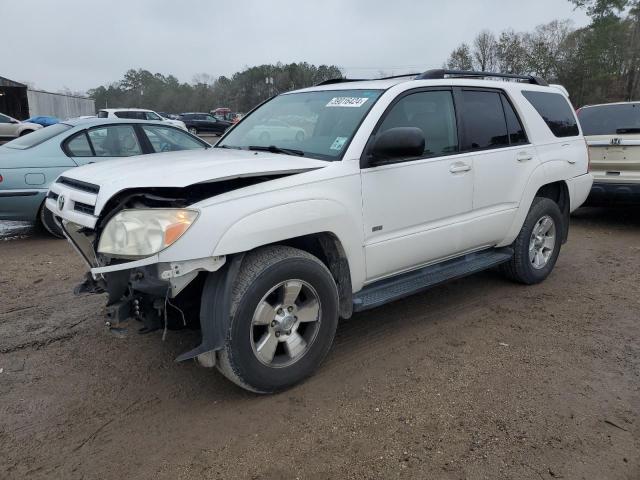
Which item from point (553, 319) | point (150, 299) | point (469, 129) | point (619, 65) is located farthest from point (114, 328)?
point (619, 65)

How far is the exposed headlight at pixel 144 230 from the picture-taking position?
265 cm

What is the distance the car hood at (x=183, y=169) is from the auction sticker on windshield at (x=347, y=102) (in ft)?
2.09

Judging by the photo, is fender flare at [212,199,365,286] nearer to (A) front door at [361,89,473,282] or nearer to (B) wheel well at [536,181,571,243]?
(A) front door at [361,89,473,282]

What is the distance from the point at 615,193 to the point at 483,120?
388cm

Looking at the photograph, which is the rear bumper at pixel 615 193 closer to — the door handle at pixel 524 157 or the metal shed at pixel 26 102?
the door handle at pixel 524 157

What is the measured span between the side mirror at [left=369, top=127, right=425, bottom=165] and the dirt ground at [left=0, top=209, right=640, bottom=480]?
143 cm

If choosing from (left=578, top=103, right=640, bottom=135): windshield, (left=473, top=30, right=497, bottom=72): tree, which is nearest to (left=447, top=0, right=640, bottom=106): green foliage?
(left=473, top=30, right=497, bottom=72): tree

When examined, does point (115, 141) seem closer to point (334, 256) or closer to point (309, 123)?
point (309, 123)

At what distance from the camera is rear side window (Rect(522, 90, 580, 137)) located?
4.94 metres

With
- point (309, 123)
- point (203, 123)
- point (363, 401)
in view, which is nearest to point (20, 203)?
point (309, 123)

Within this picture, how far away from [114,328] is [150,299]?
1.06ft

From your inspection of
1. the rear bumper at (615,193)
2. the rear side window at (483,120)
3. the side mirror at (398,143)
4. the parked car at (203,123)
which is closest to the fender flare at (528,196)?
the rear side window at (483,120)

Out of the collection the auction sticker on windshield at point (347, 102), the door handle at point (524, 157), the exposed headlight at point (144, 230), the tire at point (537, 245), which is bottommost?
the tire at point (537, 245)

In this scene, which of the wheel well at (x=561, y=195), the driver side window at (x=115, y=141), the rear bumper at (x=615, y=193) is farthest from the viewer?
the rear bumper at (x=615, y=193)
